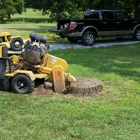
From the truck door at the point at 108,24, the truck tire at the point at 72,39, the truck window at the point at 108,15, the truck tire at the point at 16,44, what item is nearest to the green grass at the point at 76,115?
the truck tire at the point at 16,44

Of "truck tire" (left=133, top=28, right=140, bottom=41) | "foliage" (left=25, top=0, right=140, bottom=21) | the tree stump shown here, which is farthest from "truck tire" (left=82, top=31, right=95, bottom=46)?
"foliage" (left=25, top=0, right=140, bottom=21)

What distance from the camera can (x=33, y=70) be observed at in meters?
6.46

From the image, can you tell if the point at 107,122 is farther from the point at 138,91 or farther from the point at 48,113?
the point at 138,91

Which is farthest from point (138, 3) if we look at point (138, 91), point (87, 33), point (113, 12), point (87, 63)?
point (138, 91)

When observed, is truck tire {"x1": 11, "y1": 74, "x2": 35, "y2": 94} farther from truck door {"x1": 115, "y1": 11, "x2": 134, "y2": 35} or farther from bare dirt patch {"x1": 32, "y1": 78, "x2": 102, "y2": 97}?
truck door {"x1": 115, "y1": 11, "x2": 134, "y2": 35}

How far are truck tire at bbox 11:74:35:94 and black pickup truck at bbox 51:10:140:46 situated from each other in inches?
351

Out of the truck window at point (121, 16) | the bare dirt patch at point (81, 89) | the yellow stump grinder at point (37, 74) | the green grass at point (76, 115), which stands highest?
the truck window at point (121, 16)

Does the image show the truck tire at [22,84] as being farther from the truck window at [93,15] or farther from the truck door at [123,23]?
the truck door at [123,23]

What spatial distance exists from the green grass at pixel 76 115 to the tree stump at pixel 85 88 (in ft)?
0.51

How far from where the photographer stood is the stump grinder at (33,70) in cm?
609

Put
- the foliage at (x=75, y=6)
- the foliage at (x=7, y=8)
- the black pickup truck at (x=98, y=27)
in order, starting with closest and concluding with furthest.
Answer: the black pickup truck at (x=98, y=27), the foliage at (x=75, y=6), the foliage at (x=7, y=8)

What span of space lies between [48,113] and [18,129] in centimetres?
76

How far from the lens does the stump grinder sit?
20.0 ft

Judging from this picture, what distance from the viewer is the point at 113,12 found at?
16219 millimetres
